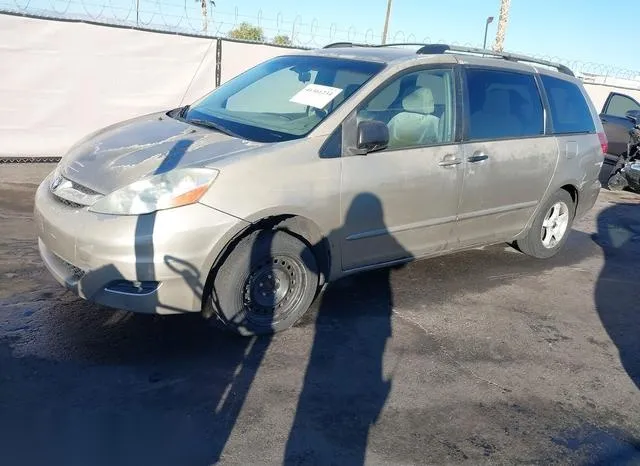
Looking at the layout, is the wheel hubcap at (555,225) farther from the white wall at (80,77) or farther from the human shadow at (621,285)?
the white wall at (80,77)

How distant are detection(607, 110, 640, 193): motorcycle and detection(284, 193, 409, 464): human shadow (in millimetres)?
7253

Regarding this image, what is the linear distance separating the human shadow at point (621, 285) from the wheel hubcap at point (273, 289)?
2338mm

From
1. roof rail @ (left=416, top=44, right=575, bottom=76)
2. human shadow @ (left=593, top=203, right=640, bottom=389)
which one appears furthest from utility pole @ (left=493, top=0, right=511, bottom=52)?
roof rail @ (left=416, top=44, right=575, bottom=76)

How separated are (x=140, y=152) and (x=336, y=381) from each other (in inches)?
74.7

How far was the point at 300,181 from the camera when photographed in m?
3.77

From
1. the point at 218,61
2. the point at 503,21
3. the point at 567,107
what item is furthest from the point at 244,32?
the point at 567,107

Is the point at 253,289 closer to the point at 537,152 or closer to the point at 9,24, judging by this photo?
the point at 537,152


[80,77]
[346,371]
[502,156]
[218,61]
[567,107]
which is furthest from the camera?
[218,61]

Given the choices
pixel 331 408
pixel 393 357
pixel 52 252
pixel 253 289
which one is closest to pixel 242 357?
pixel 253 289

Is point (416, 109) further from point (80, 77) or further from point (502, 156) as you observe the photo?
point (80, 77)

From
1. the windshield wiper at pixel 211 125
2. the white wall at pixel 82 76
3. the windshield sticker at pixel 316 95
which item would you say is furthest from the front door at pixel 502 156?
the white wall at pixel 82 76

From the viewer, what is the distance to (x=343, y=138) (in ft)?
13.0

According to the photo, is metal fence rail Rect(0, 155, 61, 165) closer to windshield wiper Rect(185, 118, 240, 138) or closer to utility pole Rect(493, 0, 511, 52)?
windshield wiper Rect(185, 118, 240, 138)

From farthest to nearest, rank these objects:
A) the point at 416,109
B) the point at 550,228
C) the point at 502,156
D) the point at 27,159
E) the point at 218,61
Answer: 1. the point at 218,61
2. the point at 27,159
3. the point at 550,228
4. the point at 502,156
5. the point at 416,109
